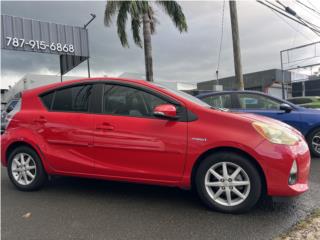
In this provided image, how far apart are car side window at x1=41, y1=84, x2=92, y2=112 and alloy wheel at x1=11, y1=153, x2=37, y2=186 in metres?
0.79

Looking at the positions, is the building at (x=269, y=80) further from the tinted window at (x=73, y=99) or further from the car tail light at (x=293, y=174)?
the car tail light at (x=293, y=174)

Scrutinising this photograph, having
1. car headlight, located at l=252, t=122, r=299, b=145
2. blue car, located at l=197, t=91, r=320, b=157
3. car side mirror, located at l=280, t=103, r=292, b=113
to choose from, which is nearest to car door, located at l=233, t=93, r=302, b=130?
→ blue car, located at l=197, t=91, r=320, b=157

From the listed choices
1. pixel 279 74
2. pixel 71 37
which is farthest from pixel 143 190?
pixel 279 74

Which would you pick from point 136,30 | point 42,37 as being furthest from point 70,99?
point 42,37

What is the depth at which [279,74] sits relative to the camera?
30047 millimetres

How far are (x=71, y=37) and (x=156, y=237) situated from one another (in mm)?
17704

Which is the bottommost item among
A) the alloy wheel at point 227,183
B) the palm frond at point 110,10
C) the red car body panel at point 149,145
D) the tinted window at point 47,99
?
the alloy wheel at point 227,183

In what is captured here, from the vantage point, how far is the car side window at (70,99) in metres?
4.46

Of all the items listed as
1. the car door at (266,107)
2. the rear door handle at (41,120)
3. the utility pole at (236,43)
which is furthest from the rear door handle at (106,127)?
the utility pole at (236,43)

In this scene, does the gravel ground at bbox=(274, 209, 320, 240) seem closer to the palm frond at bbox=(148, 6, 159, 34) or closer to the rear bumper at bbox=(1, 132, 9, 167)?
the rear bumper at bbox=(1, 132, 9, 167)

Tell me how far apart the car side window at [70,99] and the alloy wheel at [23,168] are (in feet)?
2.60

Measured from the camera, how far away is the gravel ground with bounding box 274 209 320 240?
9.75 feet

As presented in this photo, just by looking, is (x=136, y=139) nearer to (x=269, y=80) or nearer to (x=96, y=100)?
(x=96, y=100)

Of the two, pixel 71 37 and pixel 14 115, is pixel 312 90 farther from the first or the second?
pixel 14 115
